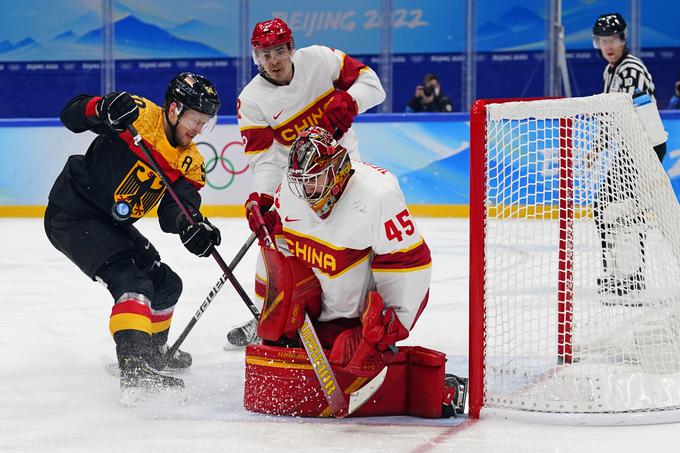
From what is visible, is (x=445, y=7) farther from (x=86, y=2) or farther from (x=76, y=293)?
(x=76, y=293)

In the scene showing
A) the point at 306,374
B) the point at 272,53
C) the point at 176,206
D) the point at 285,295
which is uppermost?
the point at 272,53

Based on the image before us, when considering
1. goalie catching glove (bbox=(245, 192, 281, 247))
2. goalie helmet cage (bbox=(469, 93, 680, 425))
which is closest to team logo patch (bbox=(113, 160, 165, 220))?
goalie catching glove (bbox=(245, 192, 281, 247))

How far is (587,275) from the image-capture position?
9.46 feet

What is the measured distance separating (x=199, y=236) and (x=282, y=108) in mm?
655

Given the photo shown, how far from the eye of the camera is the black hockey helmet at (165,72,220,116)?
2.72m

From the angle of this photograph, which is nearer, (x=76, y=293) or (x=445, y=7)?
(x=76, y=293)

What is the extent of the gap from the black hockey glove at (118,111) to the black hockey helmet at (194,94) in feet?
0.40

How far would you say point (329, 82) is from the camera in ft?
11.0

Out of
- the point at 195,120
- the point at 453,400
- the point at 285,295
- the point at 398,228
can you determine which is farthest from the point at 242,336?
the point at 398,228

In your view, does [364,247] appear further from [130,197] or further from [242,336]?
[242,336]

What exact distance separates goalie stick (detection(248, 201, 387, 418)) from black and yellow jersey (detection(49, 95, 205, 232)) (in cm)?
65

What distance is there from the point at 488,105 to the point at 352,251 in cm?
48

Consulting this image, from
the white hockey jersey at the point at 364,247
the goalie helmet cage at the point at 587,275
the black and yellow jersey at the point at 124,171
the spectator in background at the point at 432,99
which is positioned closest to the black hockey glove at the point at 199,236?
the black and yellow jersey at the point at 124,171

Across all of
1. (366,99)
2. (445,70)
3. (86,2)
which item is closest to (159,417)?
(366,99)
